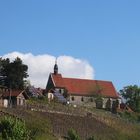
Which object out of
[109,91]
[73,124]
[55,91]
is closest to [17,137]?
[73,124]

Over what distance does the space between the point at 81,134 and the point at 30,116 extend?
8.41 meters

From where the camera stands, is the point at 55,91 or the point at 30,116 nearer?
the point at 30,116

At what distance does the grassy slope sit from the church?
39990mm

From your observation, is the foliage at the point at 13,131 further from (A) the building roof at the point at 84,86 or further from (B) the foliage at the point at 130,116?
(A) the building roof at the point at 84,86

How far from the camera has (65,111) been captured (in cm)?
10244

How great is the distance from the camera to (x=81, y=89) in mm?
159625

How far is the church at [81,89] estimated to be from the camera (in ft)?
508

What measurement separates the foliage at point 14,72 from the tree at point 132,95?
45706mm

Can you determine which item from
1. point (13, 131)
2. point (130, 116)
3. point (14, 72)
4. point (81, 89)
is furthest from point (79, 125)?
point (81, 89)

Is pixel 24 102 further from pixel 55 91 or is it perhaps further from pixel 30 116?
→ pixel 55 91

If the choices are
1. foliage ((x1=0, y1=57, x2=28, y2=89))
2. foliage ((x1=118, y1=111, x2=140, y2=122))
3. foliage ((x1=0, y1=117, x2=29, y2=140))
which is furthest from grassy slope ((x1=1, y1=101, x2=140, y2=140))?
foliage ((x1=0, y1=57, x2=28, y2=89))

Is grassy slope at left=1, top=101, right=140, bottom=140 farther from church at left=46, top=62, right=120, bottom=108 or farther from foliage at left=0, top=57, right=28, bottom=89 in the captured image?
church at left=46, top=62, right=120, bottom=108

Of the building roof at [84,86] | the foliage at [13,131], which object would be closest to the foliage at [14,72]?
the building roof at [84,86]

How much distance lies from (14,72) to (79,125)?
956 inches
